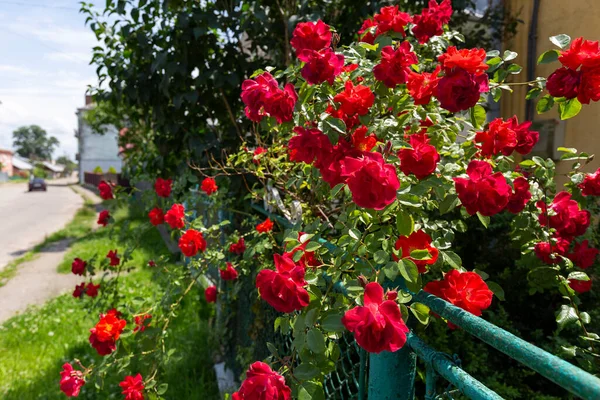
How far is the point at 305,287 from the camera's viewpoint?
3.41 ft

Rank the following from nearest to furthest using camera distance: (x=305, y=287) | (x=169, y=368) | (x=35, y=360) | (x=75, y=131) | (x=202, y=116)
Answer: (x=305, y=287)
(x=202, y=116)
(x=169, y=368)
(x=35, y=360)
(x=75, y=131)

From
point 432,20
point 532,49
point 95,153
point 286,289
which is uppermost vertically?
point 532,49

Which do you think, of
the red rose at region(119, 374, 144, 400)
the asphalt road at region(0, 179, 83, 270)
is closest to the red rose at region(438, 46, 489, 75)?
the red rose at region(119, 374, 144, 400)

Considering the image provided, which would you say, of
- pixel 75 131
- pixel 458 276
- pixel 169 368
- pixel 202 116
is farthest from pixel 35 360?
pixel 75 131

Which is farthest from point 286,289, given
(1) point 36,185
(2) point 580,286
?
(1) point 36,185

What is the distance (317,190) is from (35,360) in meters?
3.65

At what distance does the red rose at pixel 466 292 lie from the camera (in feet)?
3.08

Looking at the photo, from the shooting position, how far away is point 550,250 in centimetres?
137

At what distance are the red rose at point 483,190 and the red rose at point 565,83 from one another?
28 centimetres

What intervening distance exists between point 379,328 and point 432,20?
124 centimetres

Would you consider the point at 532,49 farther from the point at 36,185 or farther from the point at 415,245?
the point at 36,185

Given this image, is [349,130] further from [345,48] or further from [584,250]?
[584,250]

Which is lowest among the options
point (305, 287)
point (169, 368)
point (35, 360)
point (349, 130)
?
point (35, 360)

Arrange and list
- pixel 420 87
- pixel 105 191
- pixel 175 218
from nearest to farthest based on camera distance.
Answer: pixel 420 87, pixel 175 218, pixel 105 191
